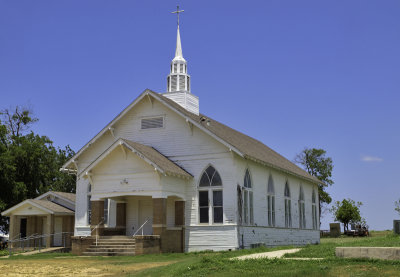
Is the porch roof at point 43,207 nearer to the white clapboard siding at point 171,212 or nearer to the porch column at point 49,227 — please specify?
the porch column at point 49,227

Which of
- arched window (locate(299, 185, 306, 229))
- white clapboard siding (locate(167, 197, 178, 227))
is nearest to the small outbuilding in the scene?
white clapboard siding (locate(167, 197, 178, 227))

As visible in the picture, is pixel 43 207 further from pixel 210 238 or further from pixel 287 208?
pixel 287 208

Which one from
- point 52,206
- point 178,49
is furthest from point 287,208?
point 52,206

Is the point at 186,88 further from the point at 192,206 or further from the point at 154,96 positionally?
the point at 192,206

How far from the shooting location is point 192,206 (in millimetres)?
28578

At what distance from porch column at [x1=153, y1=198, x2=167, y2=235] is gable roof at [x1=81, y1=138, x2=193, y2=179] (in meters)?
1.53

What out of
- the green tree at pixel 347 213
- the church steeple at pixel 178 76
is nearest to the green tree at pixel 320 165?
the green tree at pixel 347 213

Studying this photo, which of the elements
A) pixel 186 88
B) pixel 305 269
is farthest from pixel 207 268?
pixel 186 88

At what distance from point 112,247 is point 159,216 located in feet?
9.64

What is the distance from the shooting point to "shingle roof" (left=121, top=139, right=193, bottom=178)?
1043 inches

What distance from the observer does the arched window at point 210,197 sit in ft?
92.5

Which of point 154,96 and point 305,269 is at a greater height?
point 154,96

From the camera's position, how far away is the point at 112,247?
26.5m

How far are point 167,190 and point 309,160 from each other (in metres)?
48.9
